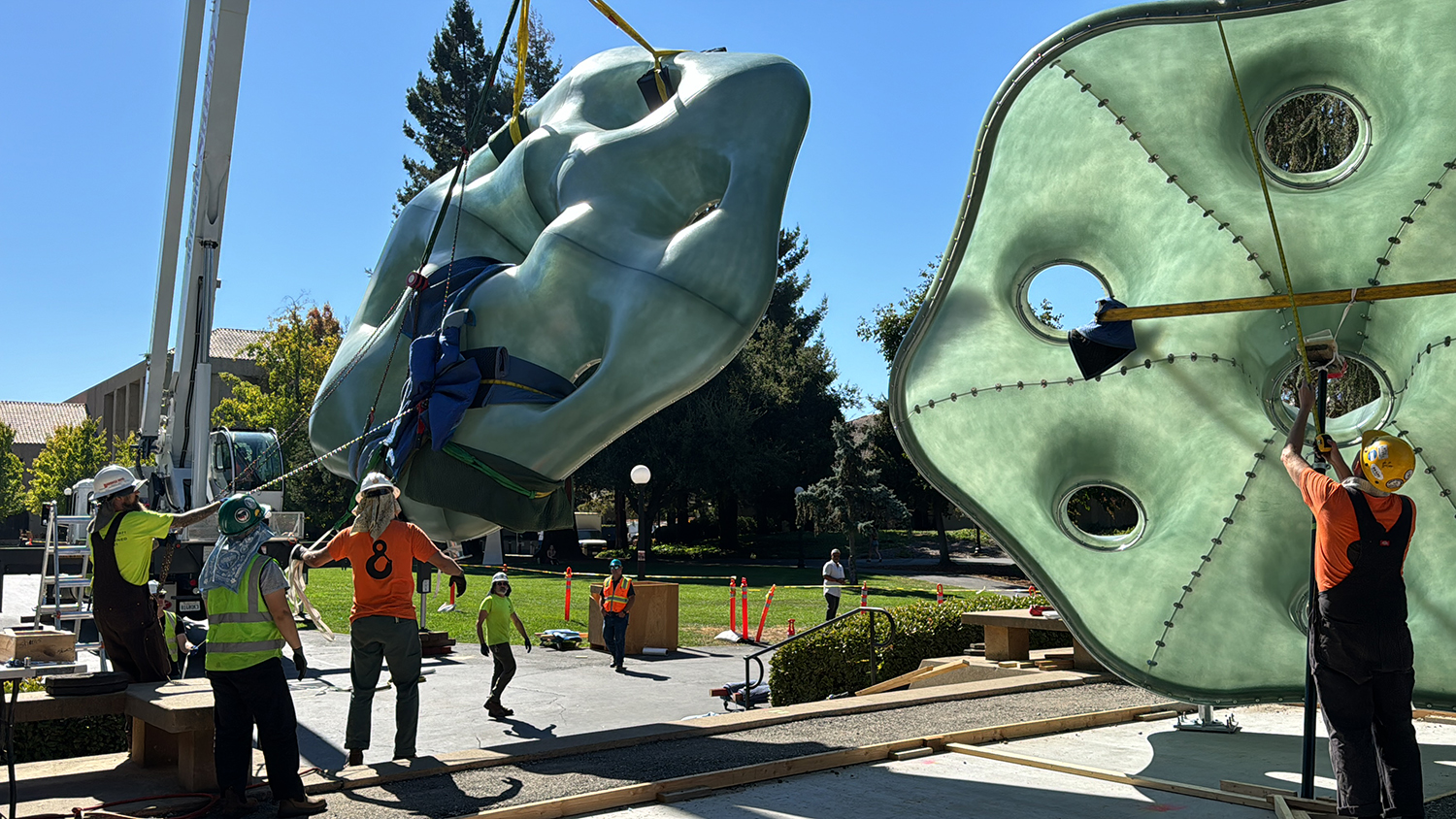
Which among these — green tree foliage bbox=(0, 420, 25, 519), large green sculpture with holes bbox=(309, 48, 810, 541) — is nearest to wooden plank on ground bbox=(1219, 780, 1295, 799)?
large green sculpture with holes bbox=(309, 48, 810, 541)

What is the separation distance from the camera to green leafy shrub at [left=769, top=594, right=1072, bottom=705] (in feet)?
41.9

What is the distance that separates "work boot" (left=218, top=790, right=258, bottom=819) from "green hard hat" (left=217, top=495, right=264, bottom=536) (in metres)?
1.46

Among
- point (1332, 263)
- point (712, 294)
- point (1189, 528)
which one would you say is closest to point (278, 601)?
point (712, 294)

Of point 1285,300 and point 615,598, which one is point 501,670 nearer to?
point 615,598

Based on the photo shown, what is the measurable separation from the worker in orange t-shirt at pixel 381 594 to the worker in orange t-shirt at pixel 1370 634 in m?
5.11

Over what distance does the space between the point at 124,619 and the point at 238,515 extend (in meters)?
1.76

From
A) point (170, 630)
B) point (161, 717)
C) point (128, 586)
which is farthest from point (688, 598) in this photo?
point (161, 717)

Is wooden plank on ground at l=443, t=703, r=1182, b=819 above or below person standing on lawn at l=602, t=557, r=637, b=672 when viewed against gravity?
below

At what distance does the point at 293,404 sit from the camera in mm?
48344

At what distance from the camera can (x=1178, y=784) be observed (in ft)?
21.0

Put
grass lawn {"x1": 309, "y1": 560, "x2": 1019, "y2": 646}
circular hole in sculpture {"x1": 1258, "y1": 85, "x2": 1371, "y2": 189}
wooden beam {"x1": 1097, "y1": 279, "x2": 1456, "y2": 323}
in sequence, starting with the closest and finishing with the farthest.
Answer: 1. wooden beam {"x1": 1097, "y1": 279, "x2": 1456, "y2": 323}
2. circular hole in sculpture {"x1": 1258, "y1": 85, "x2": 1371, "y2": 189}
3. grass lawn {"x1": 309, "y1": 560, "x2": 1019, "y2": 646}

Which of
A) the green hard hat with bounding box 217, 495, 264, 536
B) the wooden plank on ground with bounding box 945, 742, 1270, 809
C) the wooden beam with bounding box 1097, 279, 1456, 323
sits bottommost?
the wooden plank on ground with bounding box 945, 742, 1270, 809

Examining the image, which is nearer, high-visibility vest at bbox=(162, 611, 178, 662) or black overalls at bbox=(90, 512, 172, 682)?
black overalls at bbox=(90, 512, 172, 682)

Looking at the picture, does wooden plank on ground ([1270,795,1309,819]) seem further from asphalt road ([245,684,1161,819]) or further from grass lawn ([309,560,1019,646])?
grass lawn ([309,560,1019,646])
